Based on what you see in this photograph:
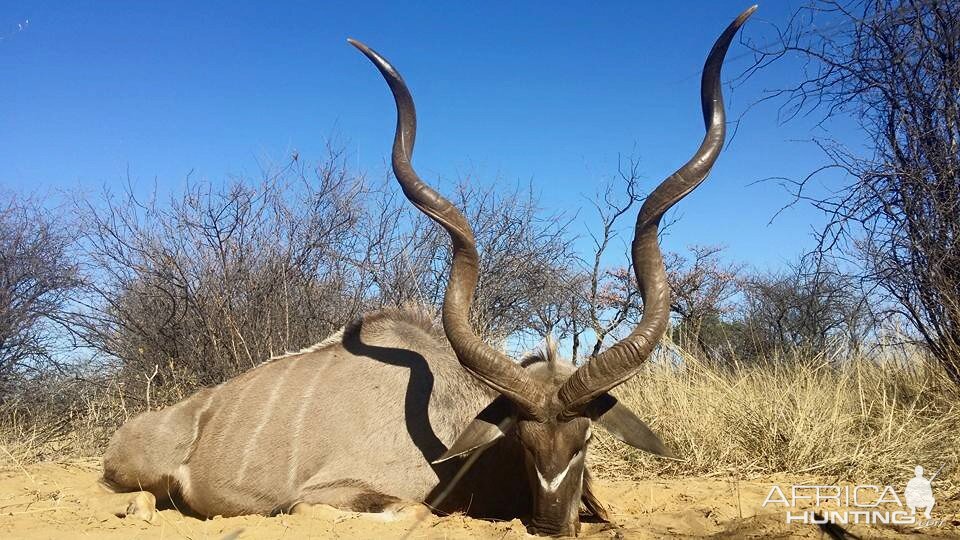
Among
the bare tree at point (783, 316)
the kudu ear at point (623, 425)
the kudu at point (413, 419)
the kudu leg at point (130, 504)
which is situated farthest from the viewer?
the bare tree at point (783, 316)

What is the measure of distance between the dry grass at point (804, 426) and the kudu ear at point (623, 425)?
4.06 feet

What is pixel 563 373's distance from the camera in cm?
357

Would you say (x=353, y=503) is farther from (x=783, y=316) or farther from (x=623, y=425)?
(x=783, y=316)

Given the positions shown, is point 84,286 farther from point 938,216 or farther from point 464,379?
point 938,216

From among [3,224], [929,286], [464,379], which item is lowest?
[464,379]

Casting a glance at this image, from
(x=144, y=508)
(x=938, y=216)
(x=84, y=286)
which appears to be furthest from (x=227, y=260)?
(x=938, y=216)

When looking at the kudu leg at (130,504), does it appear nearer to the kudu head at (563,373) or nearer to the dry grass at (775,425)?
the dry grass at (775,425)

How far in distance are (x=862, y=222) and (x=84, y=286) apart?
21.3 feet

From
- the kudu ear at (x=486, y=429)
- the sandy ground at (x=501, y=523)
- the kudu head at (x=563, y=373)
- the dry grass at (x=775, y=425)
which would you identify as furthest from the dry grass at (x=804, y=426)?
the kudu ear at (x=486, y=429)

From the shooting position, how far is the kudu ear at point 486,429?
10.7 ft

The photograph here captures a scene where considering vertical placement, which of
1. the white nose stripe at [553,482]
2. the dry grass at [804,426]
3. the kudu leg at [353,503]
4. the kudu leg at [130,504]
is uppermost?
the dry grass at [804,426]

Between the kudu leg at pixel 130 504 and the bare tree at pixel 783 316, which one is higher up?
the bare tree at pixel 783 316

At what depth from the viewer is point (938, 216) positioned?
4.70 m

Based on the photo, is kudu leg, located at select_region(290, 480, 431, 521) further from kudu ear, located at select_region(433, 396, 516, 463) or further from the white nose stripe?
the white nose stripe
